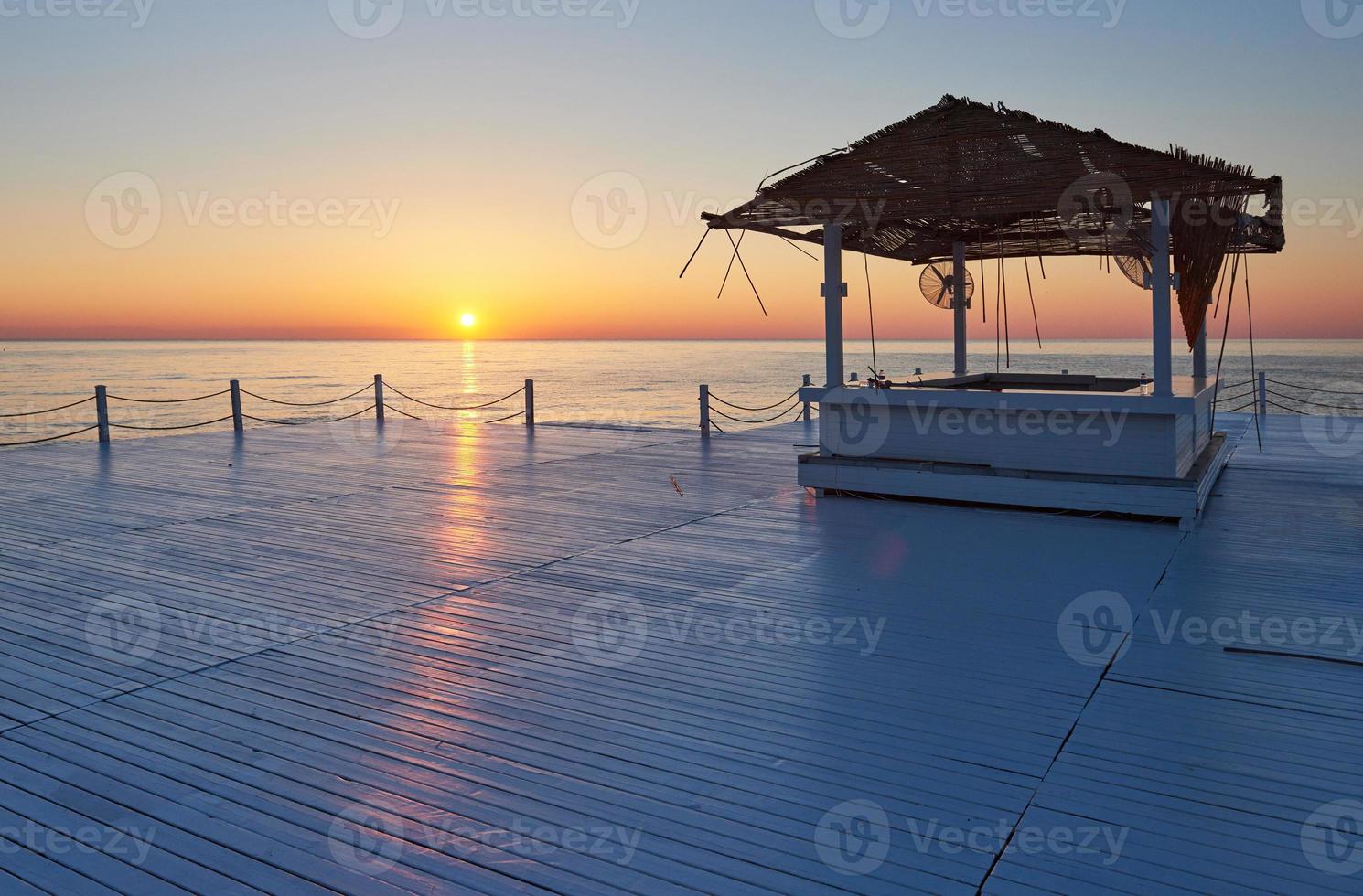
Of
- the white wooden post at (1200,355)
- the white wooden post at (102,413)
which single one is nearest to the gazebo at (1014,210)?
the white wooden post at (1200,355)

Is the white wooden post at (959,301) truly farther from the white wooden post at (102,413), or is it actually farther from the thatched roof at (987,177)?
the white wooden post at (102,413)

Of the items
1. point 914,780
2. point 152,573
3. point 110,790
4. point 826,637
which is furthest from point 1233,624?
point 152,573

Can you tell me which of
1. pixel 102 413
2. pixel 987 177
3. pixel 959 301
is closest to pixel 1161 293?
pixel 987 177

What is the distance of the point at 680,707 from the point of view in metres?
3.86

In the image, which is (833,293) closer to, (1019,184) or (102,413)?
(1019,184)

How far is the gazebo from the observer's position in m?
7.36

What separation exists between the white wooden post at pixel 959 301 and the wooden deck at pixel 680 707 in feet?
14.0

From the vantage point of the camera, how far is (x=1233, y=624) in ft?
15.9

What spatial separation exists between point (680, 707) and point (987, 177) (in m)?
5.73

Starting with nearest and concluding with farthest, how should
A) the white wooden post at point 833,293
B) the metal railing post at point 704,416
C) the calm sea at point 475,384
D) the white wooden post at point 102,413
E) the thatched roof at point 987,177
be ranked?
the thatched roof at point 987,177, the white wooden post at point 833,293, the white wooden post at point 102,413, the metal railing post at point 704,416, the calm sea at point 475,384

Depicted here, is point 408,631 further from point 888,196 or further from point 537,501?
point 888,196

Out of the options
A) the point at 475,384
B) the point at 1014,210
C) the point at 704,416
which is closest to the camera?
the point at 1014,210

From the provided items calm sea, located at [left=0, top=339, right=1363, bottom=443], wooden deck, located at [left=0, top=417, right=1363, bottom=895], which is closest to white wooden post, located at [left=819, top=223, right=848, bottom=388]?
wooden deck, located at [left=0, top=417, right=1363, bottom=895]

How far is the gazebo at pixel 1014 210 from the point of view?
7359mm
